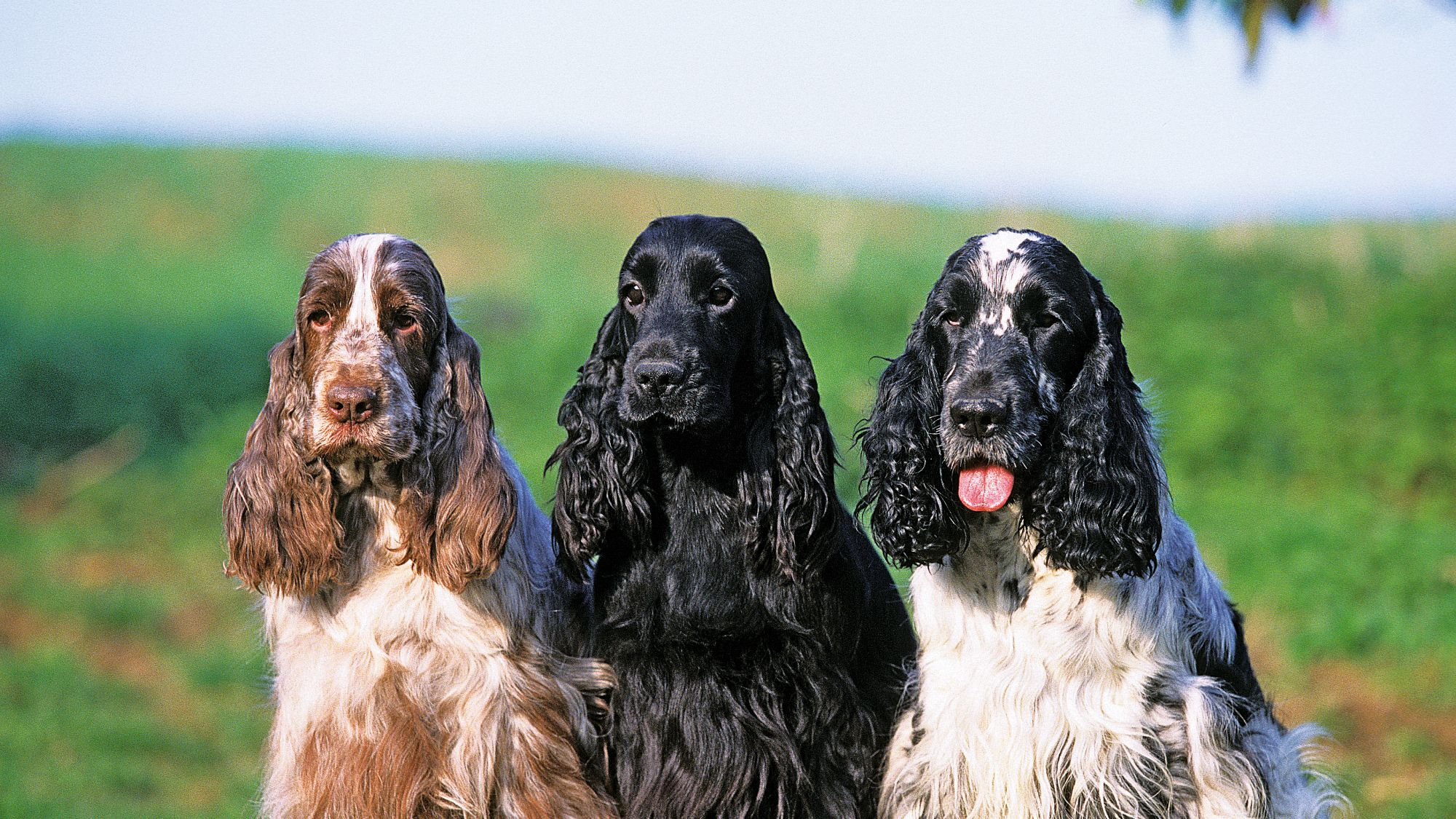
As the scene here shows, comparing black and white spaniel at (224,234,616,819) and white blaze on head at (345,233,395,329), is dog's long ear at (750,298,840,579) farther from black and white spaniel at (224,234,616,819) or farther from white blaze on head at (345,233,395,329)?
white blaze on head at (345,233,395,329)

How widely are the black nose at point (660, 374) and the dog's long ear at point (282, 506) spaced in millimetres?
1120

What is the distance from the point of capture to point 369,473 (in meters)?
4.62

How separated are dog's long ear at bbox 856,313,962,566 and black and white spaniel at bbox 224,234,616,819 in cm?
122

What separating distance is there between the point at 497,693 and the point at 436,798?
398mm

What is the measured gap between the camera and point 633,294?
4.69m

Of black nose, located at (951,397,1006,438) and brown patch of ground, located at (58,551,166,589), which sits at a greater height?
black nose, located at (951,397,1006,438)

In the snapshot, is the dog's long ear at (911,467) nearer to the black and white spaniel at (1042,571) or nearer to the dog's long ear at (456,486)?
the black and white spaniel at (1042,571)

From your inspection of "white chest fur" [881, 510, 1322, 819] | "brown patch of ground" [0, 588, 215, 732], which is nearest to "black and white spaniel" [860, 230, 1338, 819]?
"white chest fur" [881, 510, 1322, 819]

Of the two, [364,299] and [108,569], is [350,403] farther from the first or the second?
[108,569]

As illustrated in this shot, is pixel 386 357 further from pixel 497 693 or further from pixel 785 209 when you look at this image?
pixel 785 209

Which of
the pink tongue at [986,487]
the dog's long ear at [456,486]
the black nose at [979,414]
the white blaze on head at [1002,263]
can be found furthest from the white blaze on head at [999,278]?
the dog's long ear at [456,486]

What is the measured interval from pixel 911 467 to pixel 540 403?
44.4ft

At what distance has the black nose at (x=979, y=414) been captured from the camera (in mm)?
4191

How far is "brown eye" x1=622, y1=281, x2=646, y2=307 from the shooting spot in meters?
4.66
